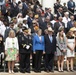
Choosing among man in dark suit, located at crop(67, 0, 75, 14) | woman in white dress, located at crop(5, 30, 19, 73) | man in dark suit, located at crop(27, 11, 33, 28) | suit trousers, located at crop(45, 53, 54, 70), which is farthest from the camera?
man in dark suit, located at crop(67, 0, 75, 14)

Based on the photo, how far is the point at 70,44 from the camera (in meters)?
16.6

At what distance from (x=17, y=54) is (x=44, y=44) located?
4.14ft

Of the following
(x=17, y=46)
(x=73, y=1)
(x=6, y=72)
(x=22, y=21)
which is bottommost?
(x=6, y=72)

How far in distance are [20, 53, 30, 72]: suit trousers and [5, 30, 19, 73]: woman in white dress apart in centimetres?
36

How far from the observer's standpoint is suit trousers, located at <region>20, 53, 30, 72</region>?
51.5ft

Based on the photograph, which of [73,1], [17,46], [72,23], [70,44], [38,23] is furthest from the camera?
[73,1]

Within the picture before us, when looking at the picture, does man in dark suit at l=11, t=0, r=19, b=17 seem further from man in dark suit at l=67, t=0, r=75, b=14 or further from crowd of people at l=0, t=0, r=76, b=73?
man in dark suit at l=67, t=0, r=75, b=14

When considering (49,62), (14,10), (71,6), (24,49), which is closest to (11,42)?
(24,49)

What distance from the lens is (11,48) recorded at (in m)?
15.5

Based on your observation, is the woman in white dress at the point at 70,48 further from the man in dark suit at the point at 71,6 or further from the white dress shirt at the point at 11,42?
the man in dark suit at the point at 71,6

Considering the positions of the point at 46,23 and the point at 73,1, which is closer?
the point at 46,23

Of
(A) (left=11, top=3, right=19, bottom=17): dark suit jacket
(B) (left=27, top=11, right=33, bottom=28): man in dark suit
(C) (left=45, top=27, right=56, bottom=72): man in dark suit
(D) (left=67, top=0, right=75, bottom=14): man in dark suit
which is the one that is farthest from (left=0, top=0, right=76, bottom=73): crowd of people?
(D) (left=67, top=0, right=75, bottom=14): man in dark suit

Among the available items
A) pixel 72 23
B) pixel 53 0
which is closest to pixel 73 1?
pixel 53 0

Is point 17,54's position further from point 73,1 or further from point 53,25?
point 73,1
